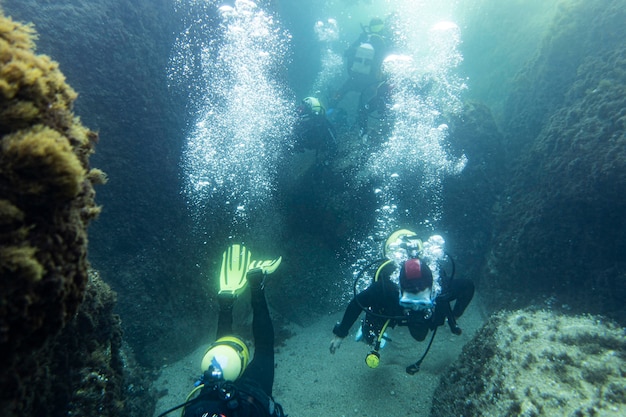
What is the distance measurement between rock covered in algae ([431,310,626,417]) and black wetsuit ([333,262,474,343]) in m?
0.60

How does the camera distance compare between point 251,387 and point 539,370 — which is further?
point 251,387

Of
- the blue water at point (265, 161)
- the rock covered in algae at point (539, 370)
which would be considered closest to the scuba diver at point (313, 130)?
the blue water at point (265, 161)

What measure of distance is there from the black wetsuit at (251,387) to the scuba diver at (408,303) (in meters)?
0.96

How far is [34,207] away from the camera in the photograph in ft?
4.25

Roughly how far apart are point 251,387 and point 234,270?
192 cm

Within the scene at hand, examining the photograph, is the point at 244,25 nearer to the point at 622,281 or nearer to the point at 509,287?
the point at 509,287

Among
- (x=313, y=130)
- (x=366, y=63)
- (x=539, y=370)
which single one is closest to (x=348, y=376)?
(x=539, y=370)

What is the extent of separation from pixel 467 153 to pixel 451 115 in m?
1.11

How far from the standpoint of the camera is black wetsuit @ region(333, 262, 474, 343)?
3676mm

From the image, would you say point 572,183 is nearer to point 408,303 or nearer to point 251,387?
point 408,303

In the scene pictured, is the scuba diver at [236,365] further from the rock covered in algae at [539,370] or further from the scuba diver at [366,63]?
the scuba diver at [366,63]

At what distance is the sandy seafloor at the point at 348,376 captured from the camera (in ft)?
13.9

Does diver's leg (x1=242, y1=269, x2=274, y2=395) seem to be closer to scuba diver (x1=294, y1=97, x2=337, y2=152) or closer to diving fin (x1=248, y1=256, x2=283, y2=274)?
diving fin (x1=248, y1=256, x2=283, y2=274)

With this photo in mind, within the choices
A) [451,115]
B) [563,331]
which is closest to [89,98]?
[563,331]
